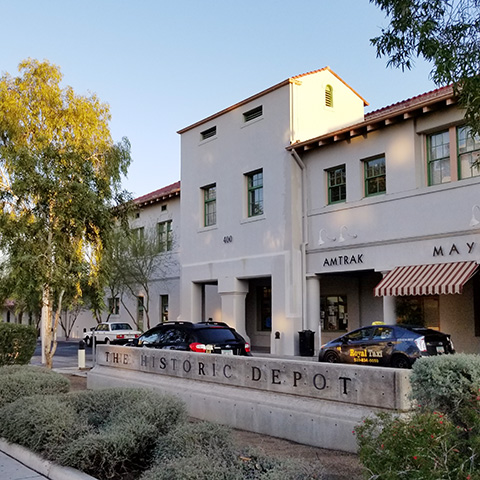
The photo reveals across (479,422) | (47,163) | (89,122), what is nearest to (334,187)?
(89,122)

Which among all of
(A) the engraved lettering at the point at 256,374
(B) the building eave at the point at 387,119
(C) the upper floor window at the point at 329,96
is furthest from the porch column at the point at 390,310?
(A) the engraved lettering at the point at 256,374

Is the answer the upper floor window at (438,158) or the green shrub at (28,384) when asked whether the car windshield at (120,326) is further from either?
the green shrub at (28,384)

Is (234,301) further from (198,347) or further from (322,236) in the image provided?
(198,347)

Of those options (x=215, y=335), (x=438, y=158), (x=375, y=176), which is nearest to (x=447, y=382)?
(x=215, y=335)

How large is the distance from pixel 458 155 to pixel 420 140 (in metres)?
1.58

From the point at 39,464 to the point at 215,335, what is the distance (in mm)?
8913

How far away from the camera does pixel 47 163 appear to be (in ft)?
50.9

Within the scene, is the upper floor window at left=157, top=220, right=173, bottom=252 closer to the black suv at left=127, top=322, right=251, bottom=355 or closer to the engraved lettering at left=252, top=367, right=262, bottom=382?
the black suv at left=127, top=322, right=251, bottom=355

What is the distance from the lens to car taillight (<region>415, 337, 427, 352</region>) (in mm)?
15773

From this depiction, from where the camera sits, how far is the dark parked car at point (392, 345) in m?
15.9

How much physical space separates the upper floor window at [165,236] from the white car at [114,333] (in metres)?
4.90

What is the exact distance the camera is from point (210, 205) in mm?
28938

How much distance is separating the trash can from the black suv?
7.50m

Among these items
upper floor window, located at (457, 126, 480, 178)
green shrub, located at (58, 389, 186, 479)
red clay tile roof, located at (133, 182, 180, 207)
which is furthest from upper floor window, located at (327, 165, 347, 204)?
green shrub, located at (58, 389, 186, 479)
